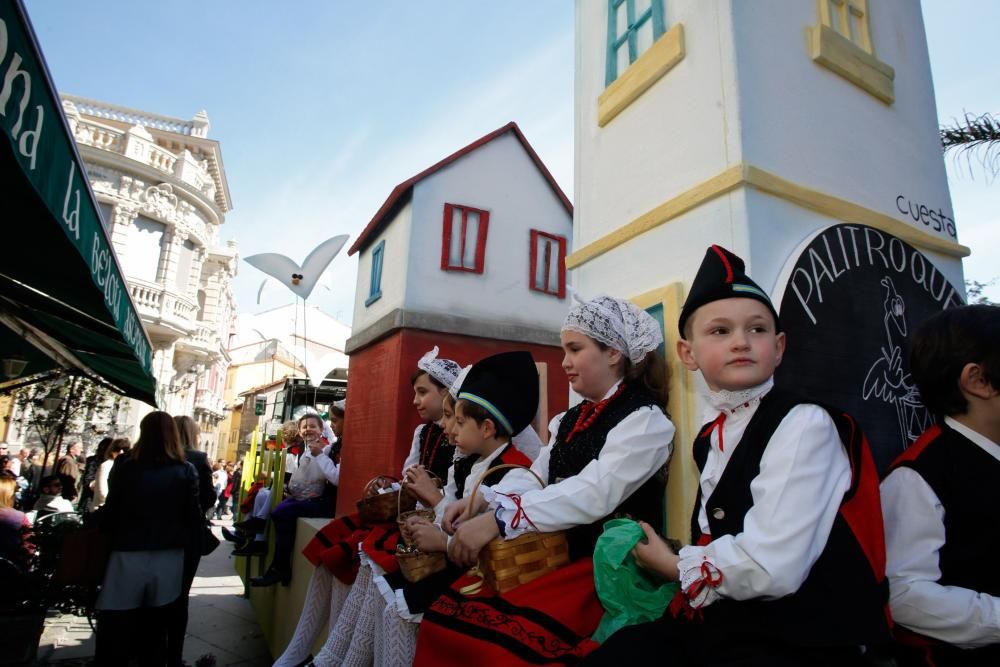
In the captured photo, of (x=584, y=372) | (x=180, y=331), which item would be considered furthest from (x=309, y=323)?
(x=584, y=372)

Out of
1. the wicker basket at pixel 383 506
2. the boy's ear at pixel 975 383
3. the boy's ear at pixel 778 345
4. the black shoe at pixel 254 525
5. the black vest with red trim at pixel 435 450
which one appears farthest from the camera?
the black shoe at pixel 254 525

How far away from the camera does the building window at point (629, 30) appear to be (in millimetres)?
2766

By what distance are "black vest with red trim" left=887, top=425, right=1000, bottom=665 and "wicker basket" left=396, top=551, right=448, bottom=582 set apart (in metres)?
1.51

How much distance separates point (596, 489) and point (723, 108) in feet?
5.26

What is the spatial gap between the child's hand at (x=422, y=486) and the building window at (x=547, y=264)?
313 centimetres

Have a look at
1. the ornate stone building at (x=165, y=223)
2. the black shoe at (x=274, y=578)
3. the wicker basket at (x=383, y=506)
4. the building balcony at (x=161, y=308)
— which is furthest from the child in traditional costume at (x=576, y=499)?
the building balcony at (x=161, y=308)

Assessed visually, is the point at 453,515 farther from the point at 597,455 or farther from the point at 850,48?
the point at 850,48

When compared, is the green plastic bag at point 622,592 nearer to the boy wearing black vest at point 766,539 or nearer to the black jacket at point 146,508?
the boy wearing black vest at point 766,539

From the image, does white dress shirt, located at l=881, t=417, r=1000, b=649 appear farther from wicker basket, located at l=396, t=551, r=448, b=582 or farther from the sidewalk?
the sidewalk

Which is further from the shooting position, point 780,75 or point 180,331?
point 180,331

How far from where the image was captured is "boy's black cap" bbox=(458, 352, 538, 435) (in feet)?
A: 8.66

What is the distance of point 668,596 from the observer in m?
1.62

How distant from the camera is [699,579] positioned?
1.32 meters

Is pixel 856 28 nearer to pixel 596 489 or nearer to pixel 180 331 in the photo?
pixel 596 489
